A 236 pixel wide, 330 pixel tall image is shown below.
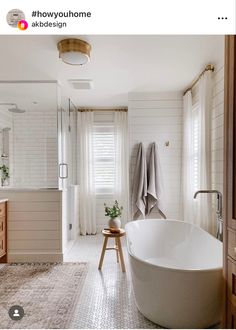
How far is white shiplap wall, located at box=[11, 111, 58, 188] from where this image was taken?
3162 mm

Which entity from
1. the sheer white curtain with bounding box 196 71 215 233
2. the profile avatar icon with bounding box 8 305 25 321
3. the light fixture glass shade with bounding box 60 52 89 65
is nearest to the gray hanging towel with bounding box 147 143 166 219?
the sheer white curtain with bounding box 196 71 215 233

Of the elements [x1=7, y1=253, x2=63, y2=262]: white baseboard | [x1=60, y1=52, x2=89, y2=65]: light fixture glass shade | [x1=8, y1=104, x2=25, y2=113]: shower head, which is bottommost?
[x1=7, y1=253, x2=63, y2=262]: white baseboard

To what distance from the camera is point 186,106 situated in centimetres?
327

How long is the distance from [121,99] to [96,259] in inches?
91.4

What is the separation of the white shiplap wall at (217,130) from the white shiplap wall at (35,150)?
1.83m

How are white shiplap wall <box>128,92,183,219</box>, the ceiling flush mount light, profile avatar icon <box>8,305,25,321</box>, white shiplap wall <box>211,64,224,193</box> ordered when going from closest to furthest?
1. profile avatar icon <box>8,305,25,321</box>
2. the ceiling flush mount light
3. white shiplap wall <box>211,64,224,193</box>
4. white shiplap wall <box>128,92,183,219</box>

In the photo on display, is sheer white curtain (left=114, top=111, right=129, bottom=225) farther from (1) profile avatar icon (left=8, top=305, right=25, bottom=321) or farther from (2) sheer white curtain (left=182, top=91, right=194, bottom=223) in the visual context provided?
(1) profile avatar icon (left=8, top=305, right=25, bottom=321)

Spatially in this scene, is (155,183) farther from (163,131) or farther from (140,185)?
(163,131)

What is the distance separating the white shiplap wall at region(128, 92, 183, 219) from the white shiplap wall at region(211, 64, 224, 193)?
1.01 metres

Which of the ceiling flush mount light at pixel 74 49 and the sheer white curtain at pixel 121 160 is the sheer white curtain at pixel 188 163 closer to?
the sheer white curtain at pixel 121 160

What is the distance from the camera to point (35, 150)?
3.25 meters
